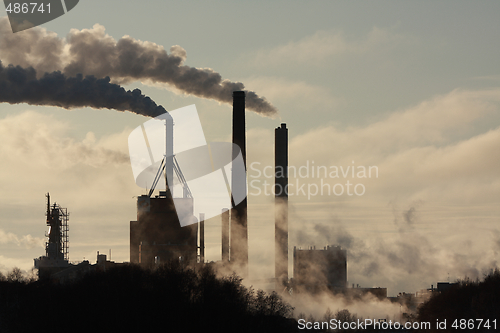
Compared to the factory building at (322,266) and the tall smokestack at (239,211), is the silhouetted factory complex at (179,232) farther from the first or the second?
the factory building at (322,266)

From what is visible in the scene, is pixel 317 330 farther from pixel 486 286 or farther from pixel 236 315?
pixel 236 315

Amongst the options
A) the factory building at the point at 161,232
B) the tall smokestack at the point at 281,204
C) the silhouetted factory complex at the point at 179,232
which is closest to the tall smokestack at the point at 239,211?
the silhouetted factory complex at the point at 179,232

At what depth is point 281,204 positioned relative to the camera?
68375 mm

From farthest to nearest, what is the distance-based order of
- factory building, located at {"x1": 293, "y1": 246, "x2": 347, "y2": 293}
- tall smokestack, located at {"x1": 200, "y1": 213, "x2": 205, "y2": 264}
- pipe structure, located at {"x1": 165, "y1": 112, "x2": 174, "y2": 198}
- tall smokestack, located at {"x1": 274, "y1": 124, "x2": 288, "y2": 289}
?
factory building, located at {"x1": 293, "y1": 246, "x2": 347, "y2": 293} → tall smokestack, located at {"x1": 274, "y1": 124, "x2": 288, "y2": 289} → tall smokestack, located at {"x1": 200, "y1": 213, "x2": 205, "y2": 264} → pipe structure, located at {"x1": 165, "y1": 112, "x2": 174, "y2": 198}

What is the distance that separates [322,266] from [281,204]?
1221cm

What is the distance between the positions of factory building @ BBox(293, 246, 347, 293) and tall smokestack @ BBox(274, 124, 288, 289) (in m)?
7.01

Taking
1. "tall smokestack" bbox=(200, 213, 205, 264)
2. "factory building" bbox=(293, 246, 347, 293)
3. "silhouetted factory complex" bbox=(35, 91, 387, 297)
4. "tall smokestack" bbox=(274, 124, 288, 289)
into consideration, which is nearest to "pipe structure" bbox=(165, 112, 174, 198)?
"silhouetted factory complex" bbox=(35, 91, 387, 297)

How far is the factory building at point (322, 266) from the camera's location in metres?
76.6

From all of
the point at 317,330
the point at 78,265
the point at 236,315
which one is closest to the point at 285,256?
the point at 317,330

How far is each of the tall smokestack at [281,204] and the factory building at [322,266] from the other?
7.01m

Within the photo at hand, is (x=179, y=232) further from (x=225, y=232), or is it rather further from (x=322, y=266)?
(x=322, y=266)

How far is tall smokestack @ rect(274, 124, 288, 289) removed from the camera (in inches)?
2692

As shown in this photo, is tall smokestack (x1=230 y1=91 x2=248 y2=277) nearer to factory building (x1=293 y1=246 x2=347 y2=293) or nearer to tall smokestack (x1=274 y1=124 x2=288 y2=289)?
tall smokestack (x1=274 y1=124 x2=288 y2=289)

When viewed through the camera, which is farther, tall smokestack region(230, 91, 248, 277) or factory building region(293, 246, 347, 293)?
factory building region(293, 246, 347, 293)
